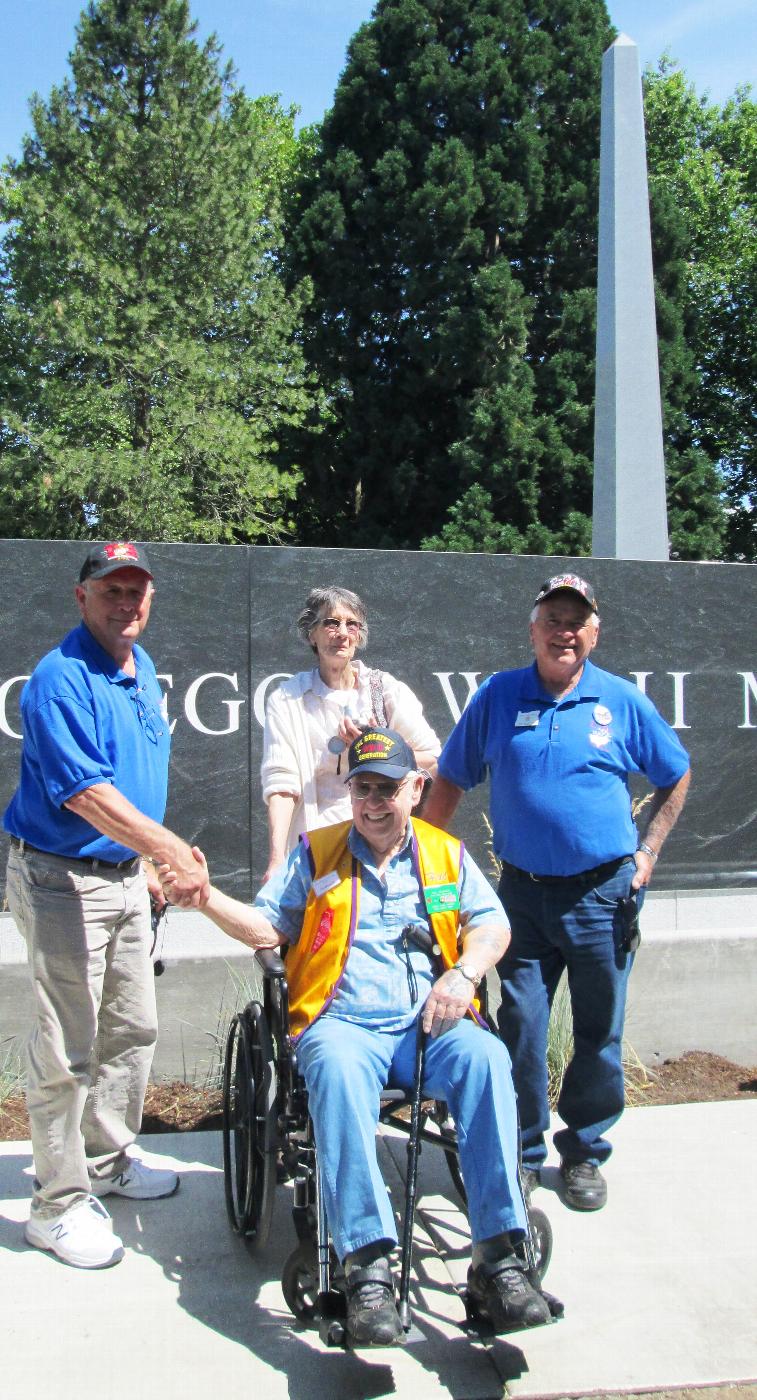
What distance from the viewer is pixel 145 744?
10.7 ft

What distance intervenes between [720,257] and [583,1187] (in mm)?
27160

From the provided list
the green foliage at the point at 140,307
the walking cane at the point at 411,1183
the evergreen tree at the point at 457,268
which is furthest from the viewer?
the evergreen tree at the point at 457,268

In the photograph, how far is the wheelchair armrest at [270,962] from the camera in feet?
9.58

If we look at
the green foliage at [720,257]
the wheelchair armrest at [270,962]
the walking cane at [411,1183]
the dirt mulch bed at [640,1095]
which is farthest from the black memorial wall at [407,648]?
the green foliage at [720,257]

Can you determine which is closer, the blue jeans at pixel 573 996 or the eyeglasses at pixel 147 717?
the eyeglasses at pixel 147 717

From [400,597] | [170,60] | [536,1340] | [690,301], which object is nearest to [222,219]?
[170,60]

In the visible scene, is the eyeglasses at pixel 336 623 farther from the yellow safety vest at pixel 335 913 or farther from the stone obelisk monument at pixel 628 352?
the stone obelisk monument at pixel 628 352

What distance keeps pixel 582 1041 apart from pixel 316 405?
61.6ft

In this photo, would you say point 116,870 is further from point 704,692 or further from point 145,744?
point 704,692

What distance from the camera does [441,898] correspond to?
10.2ft

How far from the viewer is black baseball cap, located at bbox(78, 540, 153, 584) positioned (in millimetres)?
3146

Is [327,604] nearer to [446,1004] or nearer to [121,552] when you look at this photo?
[121,552]

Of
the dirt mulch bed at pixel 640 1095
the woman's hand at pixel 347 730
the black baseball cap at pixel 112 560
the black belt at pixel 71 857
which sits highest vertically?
the black baseball cap at pixel 112 560

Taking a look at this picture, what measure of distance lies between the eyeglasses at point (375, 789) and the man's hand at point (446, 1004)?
18.2 inches
